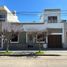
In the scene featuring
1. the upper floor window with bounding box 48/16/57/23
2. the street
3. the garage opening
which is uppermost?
the upper floor window with bounding box 48/16/57/23

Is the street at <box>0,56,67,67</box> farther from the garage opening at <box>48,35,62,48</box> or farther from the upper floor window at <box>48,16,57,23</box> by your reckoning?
the upper floor window at <box>48,16,57,23</box>

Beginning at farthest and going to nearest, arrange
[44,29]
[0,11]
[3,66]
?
[0,11], [44,29], [3,66]

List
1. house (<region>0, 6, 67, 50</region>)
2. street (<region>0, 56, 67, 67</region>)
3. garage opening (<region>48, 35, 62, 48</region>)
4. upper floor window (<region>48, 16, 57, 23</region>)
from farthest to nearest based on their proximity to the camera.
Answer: upper floor window (<region>48, 16, 57, 23</region>)
garage opening (<region>48, 35, 62, 48</region>)
house (<region>0, 6, 67, 50</region>)
street (<region>0, 56, 67, 67</region>)

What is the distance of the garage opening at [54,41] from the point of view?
121ft

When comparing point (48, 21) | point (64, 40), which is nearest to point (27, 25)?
point (48, 21)

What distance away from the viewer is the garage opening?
36938mm

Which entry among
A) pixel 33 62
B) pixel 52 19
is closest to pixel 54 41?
pixel 52 19

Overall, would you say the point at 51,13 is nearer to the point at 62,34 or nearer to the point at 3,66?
the point at 62,34

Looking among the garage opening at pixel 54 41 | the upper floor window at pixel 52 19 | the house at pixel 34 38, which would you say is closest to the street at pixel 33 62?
the house at pixel 34 38

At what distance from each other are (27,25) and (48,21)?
3.72m

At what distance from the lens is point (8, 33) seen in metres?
27.1

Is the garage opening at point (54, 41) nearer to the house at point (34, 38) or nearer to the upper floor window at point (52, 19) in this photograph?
the house at point (34, 38)

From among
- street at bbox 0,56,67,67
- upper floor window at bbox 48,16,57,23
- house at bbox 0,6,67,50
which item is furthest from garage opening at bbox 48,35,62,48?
street at bbox 0,56,67,67

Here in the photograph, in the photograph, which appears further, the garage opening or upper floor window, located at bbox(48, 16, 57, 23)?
upper floor window, located at bbox(48, 16, 57, 23)
